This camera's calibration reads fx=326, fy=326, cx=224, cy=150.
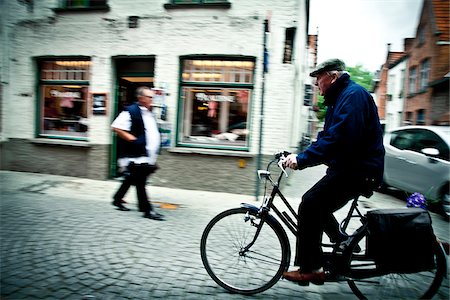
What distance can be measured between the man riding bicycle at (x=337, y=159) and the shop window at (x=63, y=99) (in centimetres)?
717

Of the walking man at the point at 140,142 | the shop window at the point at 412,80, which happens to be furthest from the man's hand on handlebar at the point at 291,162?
the shop window at the point at 412,80

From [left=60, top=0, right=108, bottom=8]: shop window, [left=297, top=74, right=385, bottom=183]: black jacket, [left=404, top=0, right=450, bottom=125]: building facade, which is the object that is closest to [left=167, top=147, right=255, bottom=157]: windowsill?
[left=60, top=0, right=108, bottom=8]: shop window

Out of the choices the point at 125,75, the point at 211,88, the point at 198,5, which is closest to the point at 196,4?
the point at 198,5

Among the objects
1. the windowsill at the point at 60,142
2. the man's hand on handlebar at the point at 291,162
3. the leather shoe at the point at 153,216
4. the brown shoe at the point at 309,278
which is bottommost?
the leather shoe at the point at 153,216

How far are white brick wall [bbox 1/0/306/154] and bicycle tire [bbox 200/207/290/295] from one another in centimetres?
436

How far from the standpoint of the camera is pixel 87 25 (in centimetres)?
799

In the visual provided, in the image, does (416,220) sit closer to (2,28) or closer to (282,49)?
(282,49)

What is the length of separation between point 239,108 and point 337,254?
17.0 feet

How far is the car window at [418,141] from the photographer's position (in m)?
6.55

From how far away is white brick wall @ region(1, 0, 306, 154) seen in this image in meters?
7.17

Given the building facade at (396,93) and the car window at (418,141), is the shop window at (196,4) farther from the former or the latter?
the building facade at (396,93)

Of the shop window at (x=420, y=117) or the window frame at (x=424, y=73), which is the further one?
the window frame at (x=424, y=73)

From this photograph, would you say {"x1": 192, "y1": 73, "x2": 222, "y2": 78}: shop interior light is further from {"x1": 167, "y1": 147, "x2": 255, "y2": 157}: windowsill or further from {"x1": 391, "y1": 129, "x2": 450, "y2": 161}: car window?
{"x1": 391, "y1": 129, "x2": 450, "y2": 161}: car window

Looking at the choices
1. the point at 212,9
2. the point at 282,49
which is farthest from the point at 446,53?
the point at 212,9
